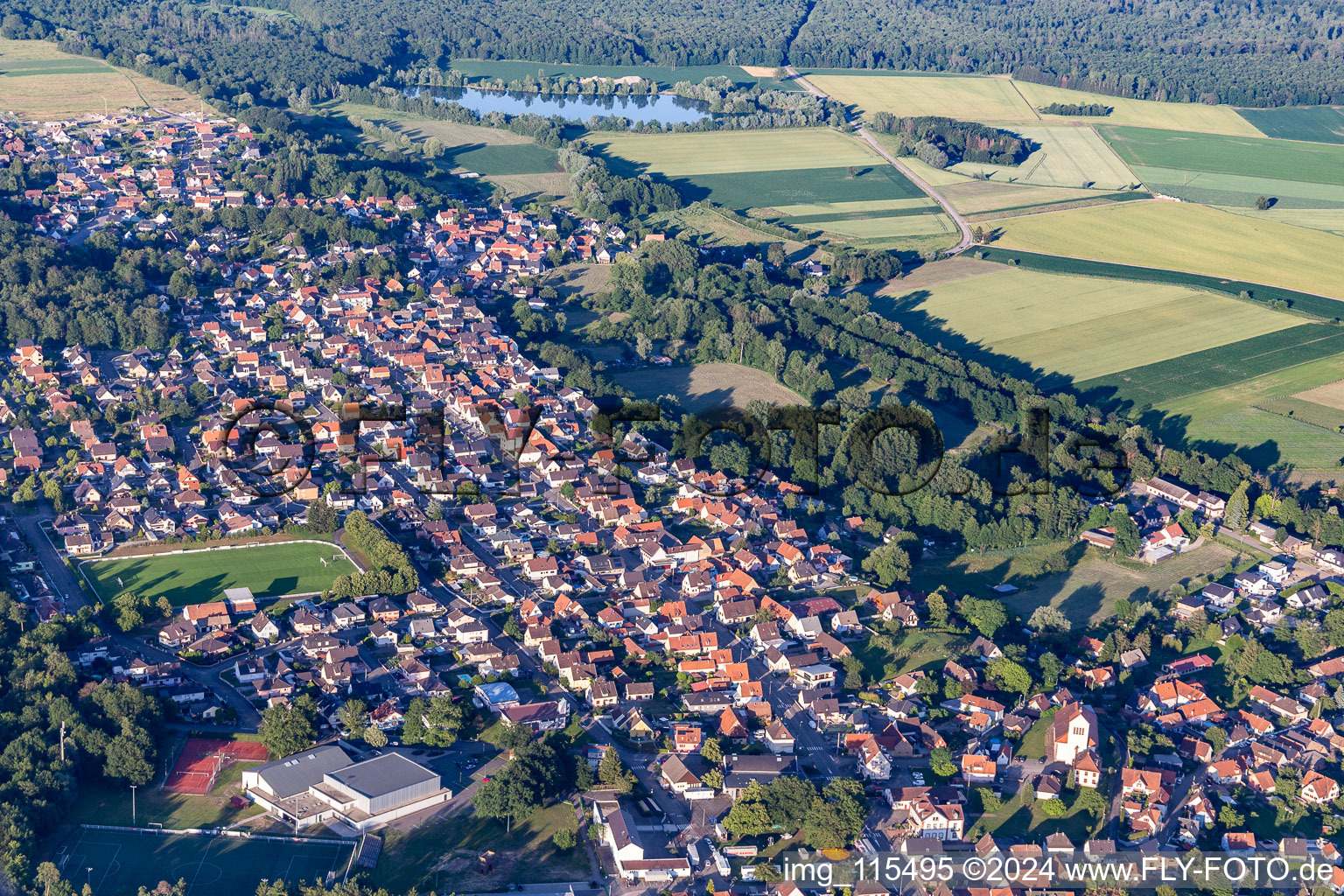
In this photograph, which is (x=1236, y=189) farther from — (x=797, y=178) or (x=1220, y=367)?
(x=1220, y=367)

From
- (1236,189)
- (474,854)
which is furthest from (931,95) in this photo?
(474,854)

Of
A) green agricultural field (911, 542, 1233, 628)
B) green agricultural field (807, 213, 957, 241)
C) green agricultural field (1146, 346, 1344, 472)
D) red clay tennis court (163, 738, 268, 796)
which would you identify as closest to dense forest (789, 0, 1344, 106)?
green agricultural field (807, 213, 957, 241)

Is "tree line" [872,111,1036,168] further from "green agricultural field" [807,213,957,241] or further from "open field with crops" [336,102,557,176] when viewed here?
"open field with crops" [336,102,557,176]

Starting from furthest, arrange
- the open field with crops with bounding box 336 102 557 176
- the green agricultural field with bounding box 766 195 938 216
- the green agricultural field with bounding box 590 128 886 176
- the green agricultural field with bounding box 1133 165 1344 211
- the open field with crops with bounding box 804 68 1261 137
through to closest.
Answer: the open field with crops with bounding box 804 68 1261 137 → the green agricultural field with bounding box 590 128 886 176 → the open field with crops with bounding box 336 102 557 176 → the green agricultural field with bounding box 1133 165 1344 211 → the green agricultural field with bounding box 766 195 938 216

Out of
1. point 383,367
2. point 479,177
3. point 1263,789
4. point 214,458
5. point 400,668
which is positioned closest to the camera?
point 1263,789

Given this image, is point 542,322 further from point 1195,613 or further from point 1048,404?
point 1195,613

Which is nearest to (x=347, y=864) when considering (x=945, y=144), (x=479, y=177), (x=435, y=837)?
(x=435, y=837)
